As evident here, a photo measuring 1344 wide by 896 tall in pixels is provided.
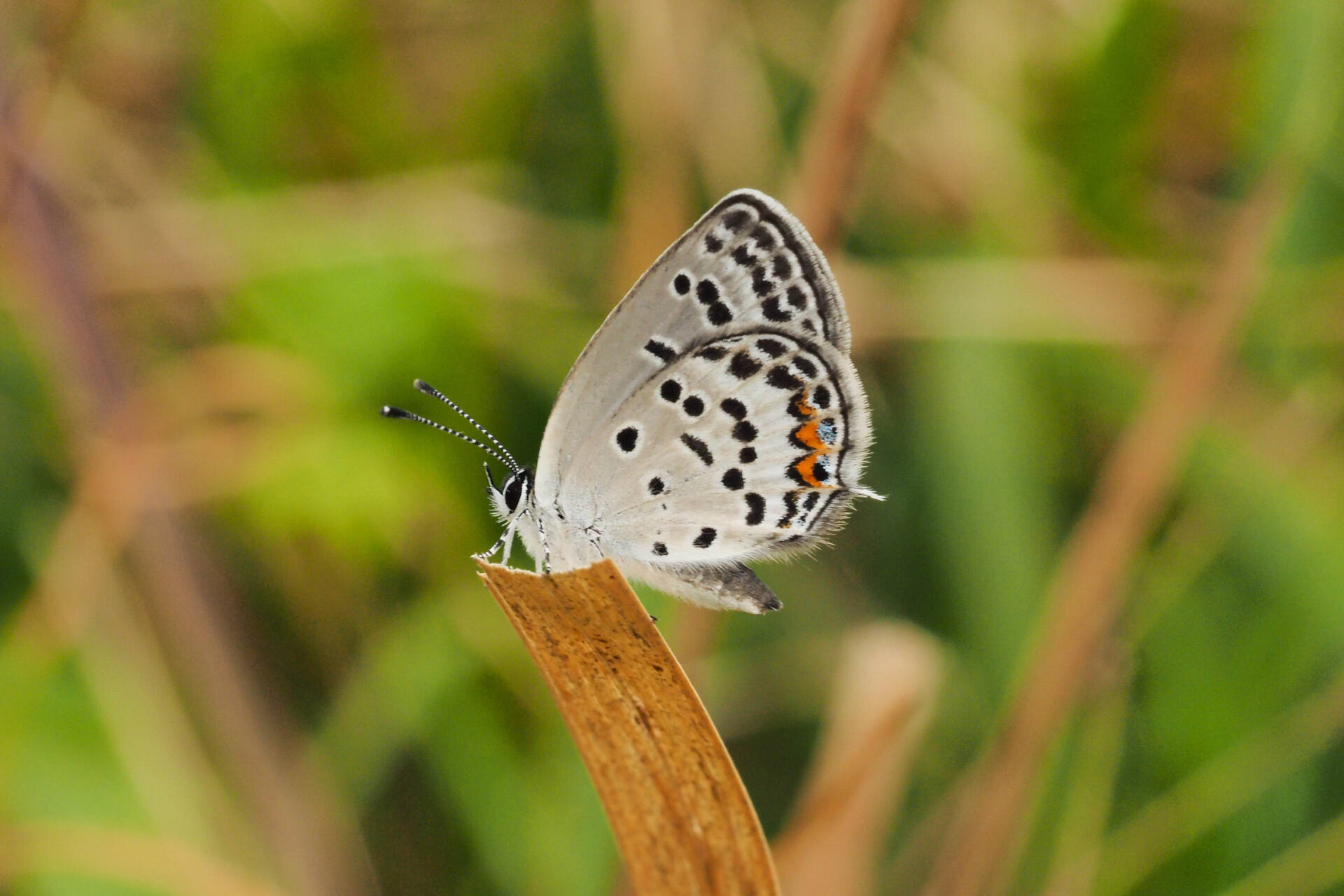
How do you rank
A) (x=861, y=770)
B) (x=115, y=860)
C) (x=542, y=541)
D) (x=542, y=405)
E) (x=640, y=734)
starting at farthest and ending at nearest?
(x=542, y=405)
(x=115, y=860)
(x=542, y=541)
(x=861, y=770)
(x=640, y=734)

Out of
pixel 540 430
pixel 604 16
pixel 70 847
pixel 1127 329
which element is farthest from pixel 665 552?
pixel 604 16

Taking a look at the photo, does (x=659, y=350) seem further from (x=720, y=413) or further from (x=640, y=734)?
(x=640, y=734)

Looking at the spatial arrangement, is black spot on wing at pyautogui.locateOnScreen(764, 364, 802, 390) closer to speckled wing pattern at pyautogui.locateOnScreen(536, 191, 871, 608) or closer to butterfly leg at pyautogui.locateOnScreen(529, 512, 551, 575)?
speckled wing pattern at pyautogui.locateOnScreen(536, 191, 871, 608)

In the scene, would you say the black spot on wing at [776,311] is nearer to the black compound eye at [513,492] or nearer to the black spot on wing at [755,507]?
the black spot on wing at [755,507]

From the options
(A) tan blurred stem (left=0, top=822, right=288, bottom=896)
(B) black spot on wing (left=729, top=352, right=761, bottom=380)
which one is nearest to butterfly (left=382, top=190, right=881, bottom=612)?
(B) black spot on wing (left=729, top=352, right=761, bottom=380)

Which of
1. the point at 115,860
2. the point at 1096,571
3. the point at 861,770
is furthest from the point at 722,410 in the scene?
the point at 115,860

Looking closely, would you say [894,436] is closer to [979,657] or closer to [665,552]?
[979,657]

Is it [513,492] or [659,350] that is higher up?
[659,350]
